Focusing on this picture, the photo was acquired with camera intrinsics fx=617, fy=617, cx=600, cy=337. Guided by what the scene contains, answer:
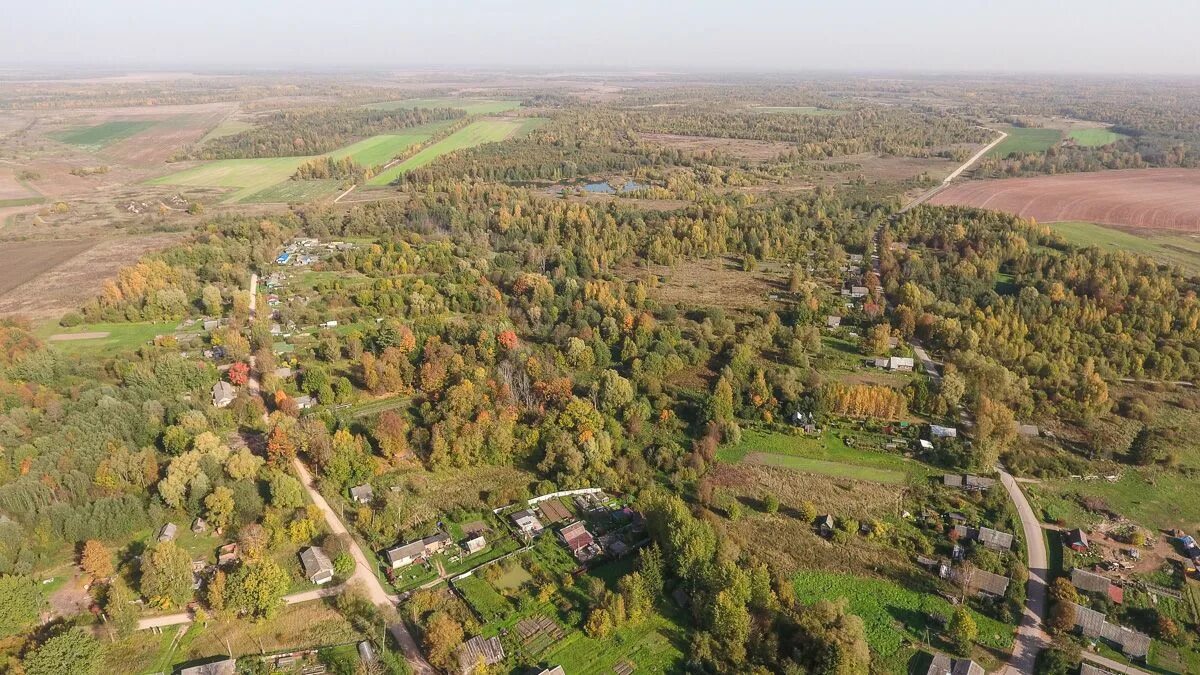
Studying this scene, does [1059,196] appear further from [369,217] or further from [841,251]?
[369,217]

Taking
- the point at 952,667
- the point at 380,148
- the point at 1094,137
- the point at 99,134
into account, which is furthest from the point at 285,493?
the point at 1094,137

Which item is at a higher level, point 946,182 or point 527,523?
point 946,182

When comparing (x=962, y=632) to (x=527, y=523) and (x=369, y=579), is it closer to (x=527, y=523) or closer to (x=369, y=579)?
(x=527, y=523)

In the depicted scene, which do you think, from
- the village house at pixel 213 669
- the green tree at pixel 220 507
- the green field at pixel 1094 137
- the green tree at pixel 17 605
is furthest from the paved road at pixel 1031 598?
the green field at pixel 1094 137

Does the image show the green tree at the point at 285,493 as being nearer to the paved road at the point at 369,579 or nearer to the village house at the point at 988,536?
the paved road at the point at 369,579

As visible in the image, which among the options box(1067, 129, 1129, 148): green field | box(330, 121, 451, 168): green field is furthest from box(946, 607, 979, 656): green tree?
box(1067, 129, 1129, 148): green field

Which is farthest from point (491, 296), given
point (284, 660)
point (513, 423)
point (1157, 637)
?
point (1157, 637)
